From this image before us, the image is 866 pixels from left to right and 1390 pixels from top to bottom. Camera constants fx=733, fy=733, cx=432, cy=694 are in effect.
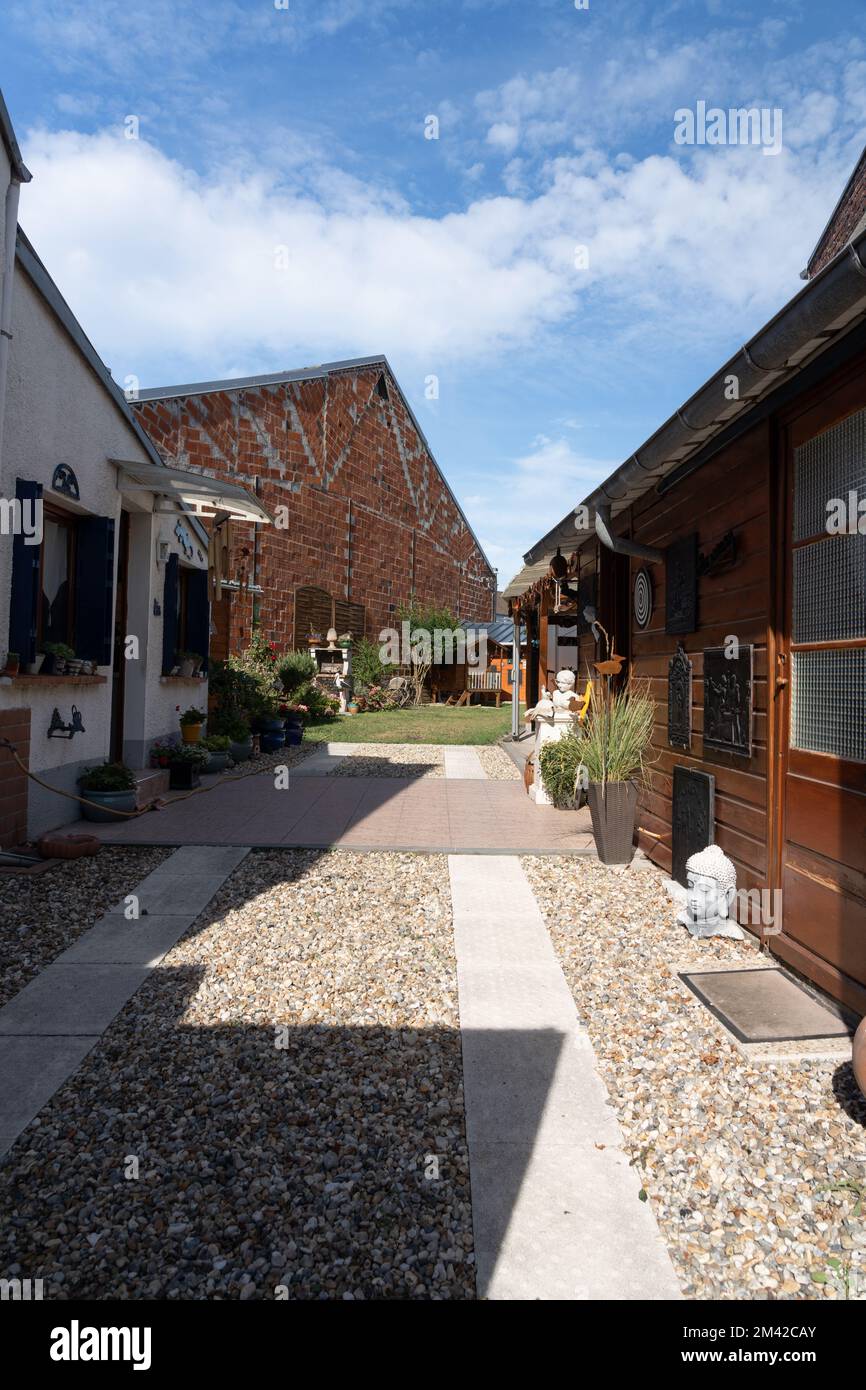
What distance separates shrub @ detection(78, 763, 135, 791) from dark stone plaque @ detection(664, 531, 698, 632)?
15.0ft

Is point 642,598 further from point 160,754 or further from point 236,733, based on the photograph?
point 236,733

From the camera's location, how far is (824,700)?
10.3 feet

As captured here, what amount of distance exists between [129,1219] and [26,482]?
4.71 meters

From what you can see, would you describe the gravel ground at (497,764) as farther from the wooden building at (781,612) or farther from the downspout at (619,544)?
the downspout at (619,544)

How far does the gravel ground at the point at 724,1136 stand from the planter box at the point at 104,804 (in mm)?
4182

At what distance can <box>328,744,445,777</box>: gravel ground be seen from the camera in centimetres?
934

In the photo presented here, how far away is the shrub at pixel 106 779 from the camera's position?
613 centimetres

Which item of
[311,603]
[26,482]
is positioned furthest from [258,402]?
[26,482]

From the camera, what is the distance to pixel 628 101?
17.5 ft

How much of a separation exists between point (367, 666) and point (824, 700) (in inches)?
633

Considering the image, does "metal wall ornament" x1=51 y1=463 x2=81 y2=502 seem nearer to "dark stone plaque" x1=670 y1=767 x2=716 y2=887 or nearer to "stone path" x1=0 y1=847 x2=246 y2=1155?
"stone path" x1=0 y1=847 x2=246 y2=1155

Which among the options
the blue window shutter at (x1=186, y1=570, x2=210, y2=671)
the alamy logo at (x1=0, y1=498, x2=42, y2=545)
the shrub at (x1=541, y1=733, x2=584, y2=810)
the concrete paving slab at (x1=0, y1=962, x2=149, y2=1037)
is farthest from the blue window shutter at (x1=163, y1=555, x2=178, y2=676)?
the concrete paving slab at (x1=0, y1=962, x2=149, y2=1037)
